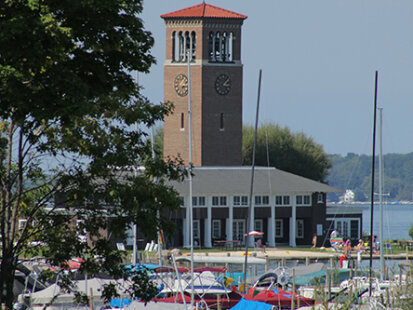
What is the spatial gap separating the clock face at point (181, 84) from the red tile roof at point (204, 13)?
670 centimetres

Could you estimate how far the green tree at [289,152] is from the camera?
113938 millimetres

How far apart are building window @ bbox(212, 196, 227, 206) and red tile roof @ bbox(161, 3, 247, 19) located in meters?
23.8

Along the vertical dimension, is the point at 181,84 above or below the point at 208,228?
above

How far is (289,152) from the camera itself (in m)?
116

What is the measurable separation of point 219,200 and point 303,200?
8.41 metres

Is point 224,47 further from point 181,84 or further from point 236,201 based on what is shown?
point 236,201

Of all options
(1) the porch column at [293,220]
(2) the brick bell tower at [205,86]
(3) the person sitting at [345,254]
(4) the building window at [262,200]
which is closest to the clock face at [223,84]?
(2) the brick bell tower at [205,86]

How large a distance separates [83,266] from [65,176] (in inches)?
89.1

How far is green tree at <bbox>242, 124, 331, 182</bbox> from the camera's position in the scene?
114m

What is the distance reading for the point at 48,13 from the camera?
58.6 feet

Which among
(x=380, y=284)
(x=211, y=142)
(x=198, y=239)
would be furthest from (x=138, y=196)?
(x=211, y=142)

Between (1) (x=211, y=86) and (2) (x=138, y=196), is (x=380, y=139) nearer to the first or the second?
(2) (x=138, y=196)

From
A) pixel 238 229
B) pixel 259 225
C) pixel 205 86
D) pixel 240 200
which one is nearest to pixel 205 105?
pixel 205 86

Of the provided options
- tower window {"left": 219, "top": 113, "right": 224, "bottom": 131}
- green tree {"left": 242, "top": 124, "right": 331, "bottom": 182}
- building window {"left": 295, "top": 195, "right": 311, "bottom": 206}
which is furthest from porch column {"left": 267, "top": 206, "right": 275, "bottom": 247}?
green tree {"left": 242, "top": 124, "right": 331, "bottom": 182}
